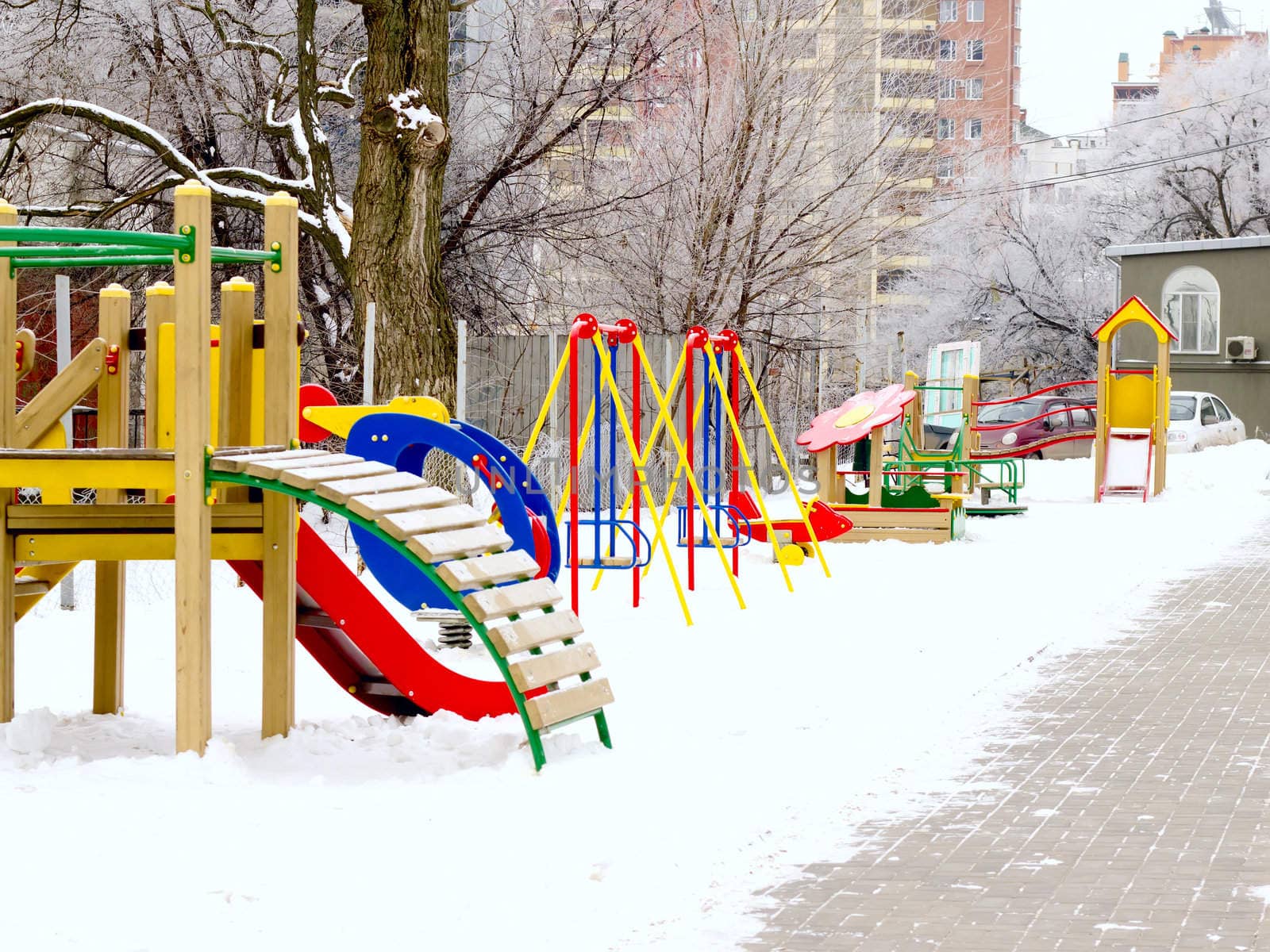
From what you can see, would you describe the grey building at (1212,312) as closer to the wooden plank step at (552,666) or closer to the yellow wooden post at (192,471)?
the wooden plank step at (552,666)

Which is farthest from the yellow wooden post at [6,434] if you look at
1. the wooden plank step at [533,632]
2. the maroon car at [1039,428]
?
the maroon car at [1039,428]

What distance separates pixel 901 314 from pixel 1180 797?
1999 inches

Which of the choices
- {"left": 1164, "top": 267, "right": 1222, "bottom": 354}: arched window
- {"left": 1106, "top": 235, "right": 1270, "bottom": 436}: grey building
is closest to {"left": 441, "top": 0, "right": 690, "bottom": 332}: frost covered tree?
{"left": 1106, "top": 235, "right": 1270, "bottom": 436}: grey building

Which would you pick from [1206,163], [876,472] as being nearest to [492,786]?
[876,472]

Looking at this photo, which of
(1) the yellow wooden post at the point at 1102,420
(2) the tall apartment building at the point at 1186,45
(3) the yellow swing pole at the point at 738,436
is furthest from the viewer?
(2) the tall apartment building at the point at 1186,45

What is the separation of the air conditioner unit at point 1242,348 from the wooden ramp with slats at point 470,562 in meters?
35.5

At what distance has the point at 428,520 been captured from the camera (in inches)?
249

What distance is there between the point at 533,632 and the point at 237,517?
1.44 meters

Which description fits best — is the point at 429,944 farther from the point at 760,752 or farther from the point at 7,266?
the point at 7,266

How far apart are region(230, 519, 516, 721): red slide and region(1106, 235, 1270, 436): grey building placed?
3398cm

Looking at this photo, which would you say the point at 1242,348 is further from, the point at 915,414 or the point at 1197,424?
the point at 915,414

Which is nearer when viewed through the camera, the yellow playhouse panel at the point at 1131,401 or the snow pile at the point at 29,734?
the snow pile at the point at 29,734

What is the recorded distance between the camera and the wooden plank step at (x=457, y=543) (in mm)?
6086

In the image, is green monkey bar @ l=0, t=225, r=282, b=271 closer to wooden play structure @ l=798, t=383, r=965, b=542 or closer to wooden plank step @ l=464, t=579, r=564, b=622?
wooden plank step @ l=464, t=579, r=564, b=622
